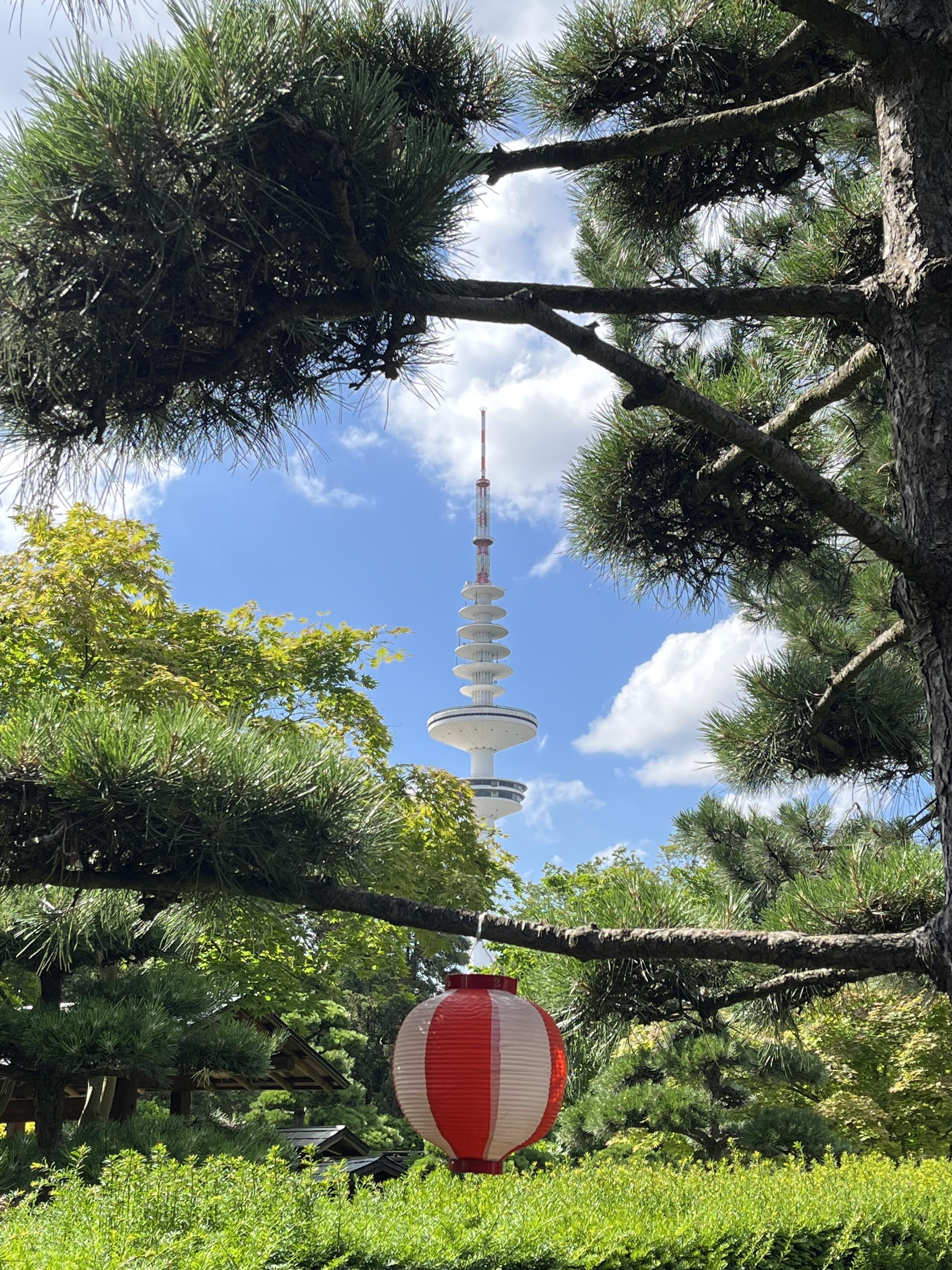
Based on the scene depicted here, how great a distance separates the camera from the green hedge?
3002mm

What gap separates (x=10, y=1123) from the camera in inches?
376

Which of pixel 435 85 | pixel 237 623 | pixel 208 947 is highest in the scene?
pixel 237 623

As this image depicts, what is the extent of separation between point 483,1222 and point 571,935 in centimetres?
185

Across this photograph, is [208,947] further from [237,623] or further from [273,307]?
[273,307]

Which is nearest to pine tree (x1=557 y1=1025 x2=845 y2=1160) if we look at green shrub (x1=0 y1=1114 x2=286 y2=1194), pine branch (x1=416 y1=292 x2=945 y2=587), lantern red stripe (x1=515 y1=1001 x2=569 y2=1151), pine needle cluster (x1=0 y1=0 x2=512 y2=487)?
green shrub (x1=0 y1=1114 x2=286 y2=1194)

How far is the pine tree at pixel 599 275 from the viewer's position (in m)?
2.37

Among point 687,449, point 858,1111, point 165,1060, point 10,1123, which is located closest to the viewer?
point 687,449

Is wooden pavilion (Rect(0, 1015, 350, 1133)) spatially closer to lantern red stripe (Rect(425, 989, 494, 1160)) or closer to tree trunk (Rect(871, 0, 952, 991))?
lantern red stripe (Rect(425, 989, 494, 1160))

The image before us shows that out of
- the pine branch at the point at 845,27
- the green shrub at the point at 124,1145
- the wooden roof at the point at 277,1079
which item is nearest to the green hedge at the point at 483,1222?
the green shrub at the point at 124,1145

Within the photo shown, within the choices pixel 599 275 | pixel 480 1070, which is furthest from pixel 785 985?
pixel 599 275

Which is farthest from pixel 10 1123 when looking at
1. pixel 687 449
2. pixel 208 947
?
pixel 687 449

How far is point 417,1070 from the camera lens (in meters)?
3.77

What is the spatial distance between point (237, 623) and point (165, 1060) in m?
6.17

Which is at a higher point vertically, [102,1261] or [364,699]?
[364,699]
